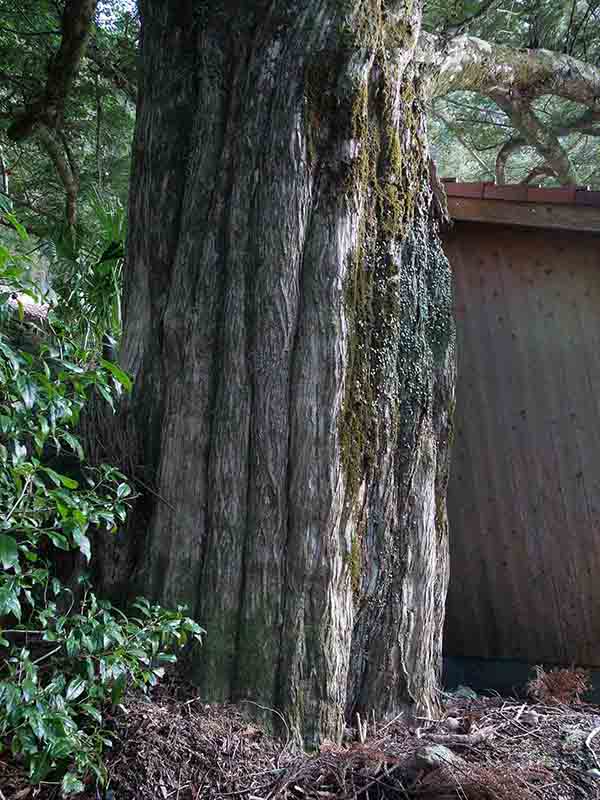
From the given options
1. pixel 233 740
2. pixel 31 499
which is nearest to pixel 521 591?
pixel 233 740

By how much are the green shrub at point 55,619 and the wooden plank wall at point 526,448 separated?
281cm

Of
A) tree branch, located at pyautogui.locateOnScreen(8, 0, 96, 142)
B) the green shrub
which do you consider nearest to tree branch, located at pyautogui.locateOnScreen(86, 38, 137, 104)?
tree branch, located at pyautogui.locateOnScreen(8, 0, 96, 142)

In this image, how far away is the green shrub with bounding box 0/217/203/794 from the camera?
2.52 m

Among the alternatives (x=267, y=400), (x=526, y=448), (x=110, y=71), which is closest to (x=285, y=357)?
(x=267, y=400)

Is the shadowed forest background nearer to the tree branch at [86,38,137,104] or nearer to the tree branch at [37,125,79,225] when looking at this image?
the tree branch at [37,125,79,225]

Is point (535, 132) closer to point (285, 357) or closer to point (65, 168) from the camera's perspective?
point (65, 168)

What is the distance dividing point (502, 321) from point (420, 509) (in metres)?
2.07

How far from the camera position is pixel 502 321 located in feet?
17.6

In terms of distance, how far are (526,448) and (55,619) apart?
132 inches

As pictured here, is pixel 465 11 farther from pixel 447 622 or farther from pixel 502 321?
pixel 447 622

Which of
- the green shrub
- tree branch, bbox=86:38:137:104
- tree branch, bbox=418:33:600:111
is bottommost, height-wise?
the green shrub

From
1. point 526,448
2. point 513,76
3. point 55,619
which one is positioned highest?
point 513,76

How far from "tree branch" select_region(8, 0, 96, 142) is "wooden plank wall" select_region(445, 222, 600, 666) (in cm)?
329

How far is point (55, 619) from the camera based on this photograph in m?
2.94
